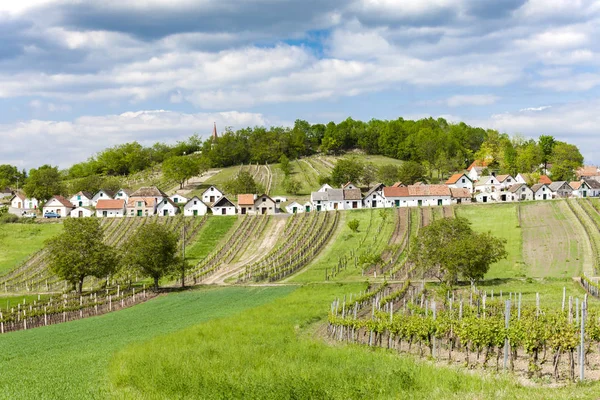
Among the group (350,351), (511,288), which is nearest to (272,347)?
(350,351)

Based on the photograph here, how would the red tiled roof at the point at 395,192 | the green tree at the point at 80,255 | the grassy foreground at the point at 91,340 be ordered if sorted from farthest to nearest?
the red tiled roof at the point at 395,192, the green tree at the point at 80,255, the grassy foreground at the point at 91,340

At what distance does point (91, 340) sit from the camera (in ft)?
135

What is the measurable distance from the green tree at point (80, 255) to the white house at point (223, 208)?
57.2 meters

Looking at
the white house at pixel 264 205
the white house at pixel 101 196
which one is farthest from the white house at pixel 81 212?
the white house at pixel 264 205

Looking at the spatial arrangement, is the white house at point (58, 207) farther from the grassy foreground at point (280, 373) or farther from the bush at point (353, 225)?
the grassy foreground at point (280, 373)

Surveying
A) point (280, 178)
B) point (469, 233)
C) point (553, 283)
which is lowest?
point (553, 283)

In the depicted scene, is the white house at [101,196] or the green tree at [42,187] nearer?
the white house at [101,196]

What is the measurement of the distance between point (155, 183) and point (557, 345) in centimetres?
17179

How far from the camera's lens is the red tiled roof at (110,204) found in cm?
14312

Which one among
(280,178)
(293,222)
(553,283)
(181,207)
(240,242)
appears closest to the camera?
(553,283)

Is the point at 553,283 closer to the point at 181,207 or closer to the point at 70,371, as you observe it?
the point at 70,371

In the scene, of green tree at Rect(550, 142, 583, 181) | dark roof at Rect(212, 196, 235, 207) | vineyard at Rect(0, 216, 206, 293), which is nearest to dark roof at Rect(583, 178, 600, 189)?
green tree at Rect(550, 142, 583, 181)

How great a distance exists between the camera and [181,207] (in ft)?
481

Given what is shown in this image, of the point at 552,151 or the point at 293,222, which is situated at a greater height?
the point at 552,151
